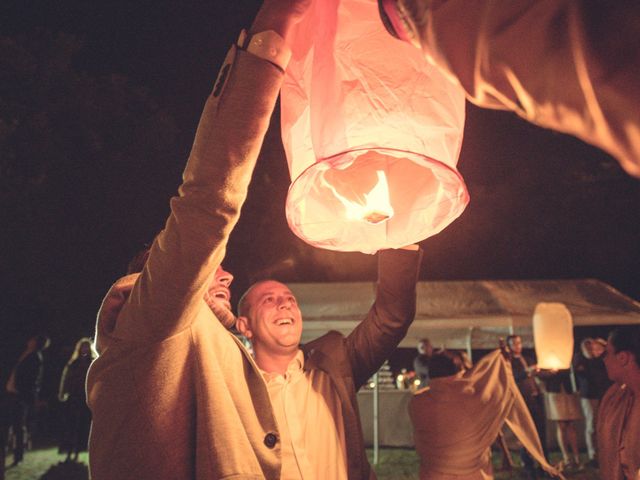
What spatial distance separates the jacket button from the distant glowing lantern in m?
4.20

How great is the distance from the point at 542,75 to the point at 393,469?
30.8ft

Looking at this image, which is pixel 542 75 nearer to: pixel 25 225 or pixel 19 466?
pixel 19 466

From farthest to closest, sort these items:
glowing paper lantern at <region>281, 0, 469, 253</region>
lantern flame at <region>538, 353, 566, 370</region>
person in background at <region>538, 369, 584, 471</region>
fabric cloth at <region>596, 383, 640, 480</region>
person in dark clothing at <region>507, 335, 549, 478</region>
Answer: person in background at <region>538, 369, 584, 471</region> → person in dark clothing at <region>507, 335, 549, 478</region> → lantern flame at <region>538, 353, 566, 370</region> → fabric cloth at <region>596, 383, 640, 480</region> → glowing paper lantern at <region>281, 0, 469, 253</region>

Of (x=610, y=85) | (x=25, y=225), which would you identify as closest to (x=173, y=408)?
(x=610, y=85)

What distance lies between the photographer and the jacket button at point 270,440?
61.0 inches

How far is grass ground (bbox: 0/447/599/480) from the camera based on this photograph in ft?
25.9

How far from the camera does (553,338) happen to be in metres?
5.05

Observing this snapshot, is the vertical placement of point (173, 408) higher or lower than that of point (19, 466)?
higher

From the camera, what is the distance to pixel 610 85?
528 millimetres

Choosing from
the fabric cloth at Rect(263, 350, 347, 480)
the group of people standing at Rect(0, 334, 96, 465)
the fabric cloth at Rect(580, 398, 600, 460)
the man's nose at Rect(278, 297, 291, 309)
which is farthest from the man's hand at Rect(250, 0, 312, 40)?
the fabric cloth at Rect(580, 398, 600, 460)

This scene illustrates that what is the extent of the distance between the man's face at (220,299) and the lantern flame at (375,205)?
619mm

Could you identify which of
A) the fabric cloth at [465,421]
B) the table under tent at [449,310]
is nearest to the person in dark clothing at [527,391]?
the table under tent at [449,310]

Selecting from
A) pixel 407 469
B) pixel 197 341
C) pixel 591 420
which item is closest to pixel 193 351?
pixel 197 341

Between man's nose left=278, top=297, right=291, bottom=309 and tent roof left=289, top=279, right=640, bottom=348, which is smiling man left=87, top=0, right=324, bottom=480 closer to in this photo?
man's nose left=278, top=297, right=291, bottom=309
